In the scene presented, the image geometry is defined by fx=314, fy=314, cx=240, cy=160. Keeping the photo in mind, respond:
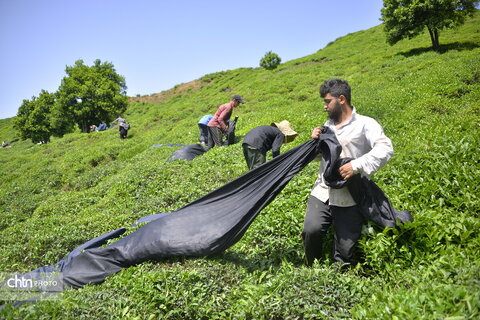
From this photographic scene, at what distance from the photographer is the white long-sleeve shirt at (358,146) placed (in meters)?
3.16

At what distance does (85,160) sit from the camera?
1581 centimetres

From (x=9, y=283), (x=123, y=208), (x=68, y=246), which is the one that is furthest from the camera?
(x=123, y=208)

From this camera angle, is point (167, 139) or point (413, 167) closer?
point (413, 167)

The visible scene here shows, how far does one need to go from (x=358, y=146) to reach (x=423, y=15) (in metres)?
24.7

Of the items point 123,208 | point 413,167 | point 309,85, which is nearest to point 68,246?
point 123,208

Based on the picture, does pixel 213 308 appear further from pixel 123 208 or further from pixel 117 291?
pixel 123 208

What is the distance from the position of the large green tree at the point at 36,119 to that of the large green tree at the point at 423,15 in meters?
46.7

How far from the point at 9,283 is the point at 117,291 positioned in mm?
1580

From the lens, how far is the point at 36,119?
1927 inches

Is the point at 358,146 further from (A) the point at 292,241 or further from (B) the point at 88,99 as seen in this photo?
(B) the point at 88,99

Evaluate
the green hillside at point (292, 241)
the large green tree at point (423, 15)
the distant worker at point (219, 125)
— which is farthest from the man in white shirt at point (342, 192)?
the large green tree at point (423, 15)

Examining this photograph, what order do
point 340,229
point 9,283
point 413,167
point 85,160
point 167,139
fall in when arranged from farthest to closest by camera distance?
point 167,139 < point 85,160 < point 413,167 < point 9,283 < point 340,229

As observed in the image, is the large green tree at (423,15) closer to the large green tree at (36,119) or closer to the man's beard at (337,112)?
the man's beard at (337,112)

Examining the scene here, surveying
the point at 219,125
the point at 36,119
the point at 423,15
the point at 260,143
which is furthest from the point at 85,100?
the point at 260,143
